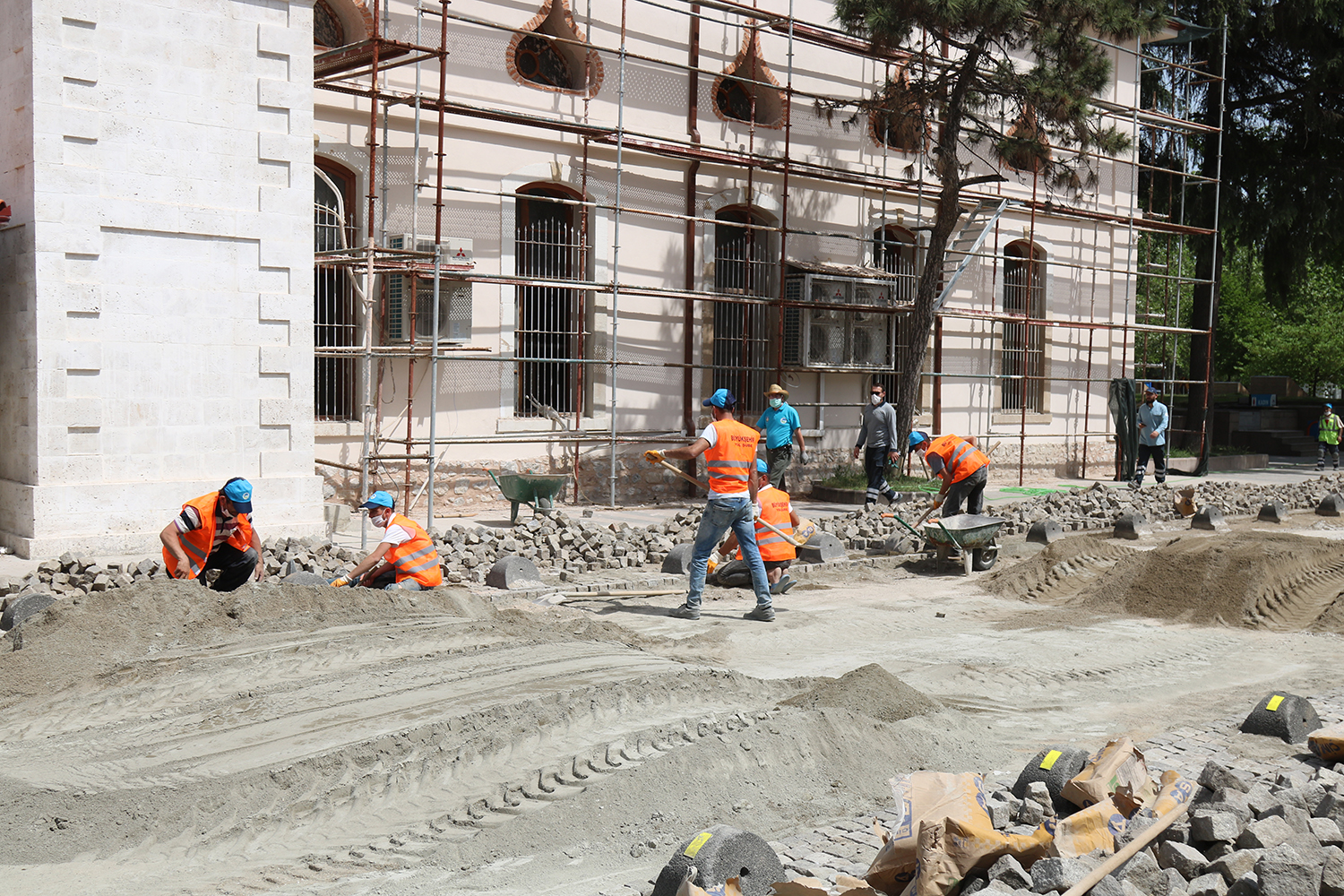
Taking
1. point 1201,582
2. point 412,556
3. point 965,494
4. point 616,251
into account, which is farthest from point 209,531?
point 616,251

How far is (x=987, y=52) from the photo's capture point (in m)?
17.4

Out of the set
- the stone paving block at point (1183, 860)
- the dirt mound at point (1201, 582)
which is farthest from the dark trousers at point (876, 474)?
the stone paving block at point (1183, 860)

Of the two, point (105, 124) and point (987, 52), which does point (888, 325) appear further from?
point (105, 124)

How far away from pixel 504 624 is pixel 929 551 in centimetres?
583

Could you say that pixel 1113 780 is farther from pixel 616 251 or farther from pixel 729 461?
pixel 616 251

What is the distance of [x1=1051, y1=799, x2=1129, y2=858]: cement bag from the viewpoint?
4543 millimetres

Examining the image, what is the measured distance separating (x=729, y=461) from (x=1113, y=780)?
15.4ft

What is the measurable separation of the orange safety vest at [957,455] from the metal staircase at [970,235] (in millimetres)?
7080

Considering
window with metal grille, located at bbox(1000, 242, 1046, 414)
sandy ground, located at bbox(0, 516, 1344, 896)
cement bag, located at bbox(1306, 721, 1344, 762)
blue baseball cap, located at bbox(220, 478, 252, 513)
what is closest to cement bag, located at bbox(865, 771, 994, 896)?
sandy ground, located at bbox(0, 516, 1344, 896)

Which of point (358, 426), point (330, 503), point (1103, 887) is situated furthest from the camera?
point (358, 426)

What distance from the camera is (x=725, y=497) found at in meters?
9.36

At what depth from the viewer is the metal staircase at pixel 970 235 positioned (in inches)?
780

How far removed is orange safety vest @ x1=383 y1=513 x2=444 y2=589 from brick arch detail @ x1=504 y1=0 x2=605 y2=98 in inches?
335

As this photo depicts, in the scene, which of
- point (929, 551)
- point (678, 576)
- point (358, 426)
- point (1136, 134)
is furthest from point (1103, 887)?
point (1136, 134)
